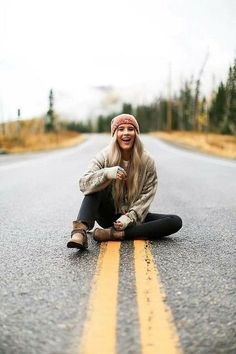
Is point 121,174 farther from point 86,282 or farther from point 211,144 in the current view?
point 211,144

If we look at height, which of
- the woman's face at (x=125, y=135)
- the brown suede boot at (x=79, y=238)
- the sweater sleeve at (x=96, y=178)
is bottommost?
the brown suede boot at (x=79, y=238)

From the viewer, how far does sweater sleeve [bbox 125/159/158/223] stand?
175 inches

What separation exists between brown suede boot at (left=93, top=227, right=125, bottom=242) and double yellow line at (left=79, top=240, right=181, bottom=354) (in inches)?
27.4

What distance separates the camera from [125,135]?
4.47 m

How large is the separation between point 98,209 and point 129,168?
497mm

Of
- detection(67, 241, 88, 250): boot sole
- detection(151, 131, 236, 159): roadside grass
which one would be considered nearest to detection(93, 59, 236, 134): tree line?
detection(151, 131, 236, 159): roadside grass

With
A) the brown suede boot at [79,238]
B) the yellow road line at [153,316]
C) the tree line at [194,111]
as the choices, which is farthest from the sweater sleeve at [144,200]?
the tree line at [194,111]

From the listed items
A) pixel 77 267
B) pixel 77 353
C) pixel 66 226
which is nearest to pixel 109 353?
pixel 77 353

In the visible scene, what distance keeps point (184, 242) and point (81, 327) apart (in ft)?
7.19

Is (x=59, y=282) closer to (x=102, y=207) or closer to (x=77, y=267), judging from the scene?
(x=77, y=267)

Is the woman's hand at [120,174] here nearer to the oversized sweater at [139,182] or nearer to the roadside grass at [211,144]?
the oversized sweater at [139,182]

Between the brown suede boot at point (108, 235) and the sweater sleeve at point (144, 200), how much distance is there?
18 cm

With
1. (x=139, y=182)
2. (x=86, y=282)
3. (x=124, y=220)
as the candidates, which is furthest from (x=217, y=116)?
(x=86, y=282)

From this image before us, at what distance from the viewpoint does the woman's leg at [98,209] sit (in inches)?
169
